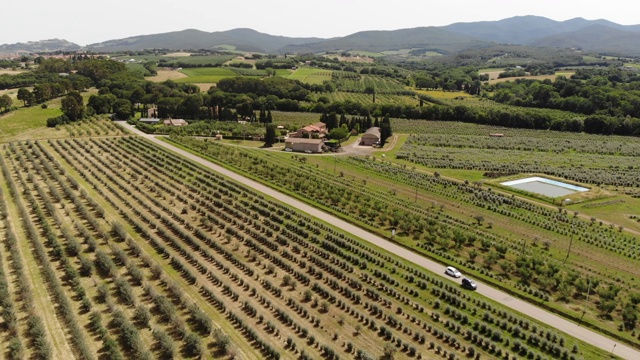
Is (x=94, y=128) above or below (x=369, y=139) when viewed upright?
above

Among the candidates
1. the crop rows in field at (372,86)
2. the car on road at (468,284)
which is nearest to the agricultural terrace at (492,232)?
the car on road at (468,284)

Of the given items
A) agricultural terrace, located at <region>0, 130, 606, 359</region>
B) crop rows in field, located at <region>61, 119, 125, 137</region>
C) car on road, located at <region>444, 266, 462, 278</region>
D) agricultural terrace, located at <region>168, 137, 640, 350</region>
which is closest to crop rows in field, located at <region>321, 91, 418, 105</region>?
crop rows in field, located at <region>61, 119, 125, 137</region>

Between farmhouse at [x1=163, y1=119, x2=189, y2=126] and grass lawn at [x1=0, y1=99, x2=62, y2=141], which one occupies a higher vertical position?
grass lawn at [x1=0, y1=99, x2=62, y2=141]

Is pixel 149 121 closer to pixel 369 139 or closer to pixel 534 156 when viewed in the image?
pixel 369 139

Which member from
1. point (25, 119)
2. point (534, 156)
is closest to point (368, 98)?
→ point (534, 156)

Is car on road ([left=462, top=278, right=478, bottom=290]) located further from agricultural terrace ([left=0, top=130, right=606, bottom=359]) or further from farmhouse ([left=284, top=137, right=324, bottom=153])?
farmhouse ([left=284, top=137, right=324, bottom=153])

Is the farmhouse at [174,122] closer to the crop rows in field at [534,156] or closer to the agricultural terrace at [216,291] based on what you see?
the agricultural terrace at [216,291]

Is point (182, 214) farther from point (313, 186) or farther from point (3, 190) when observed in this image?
point (3, 190)
